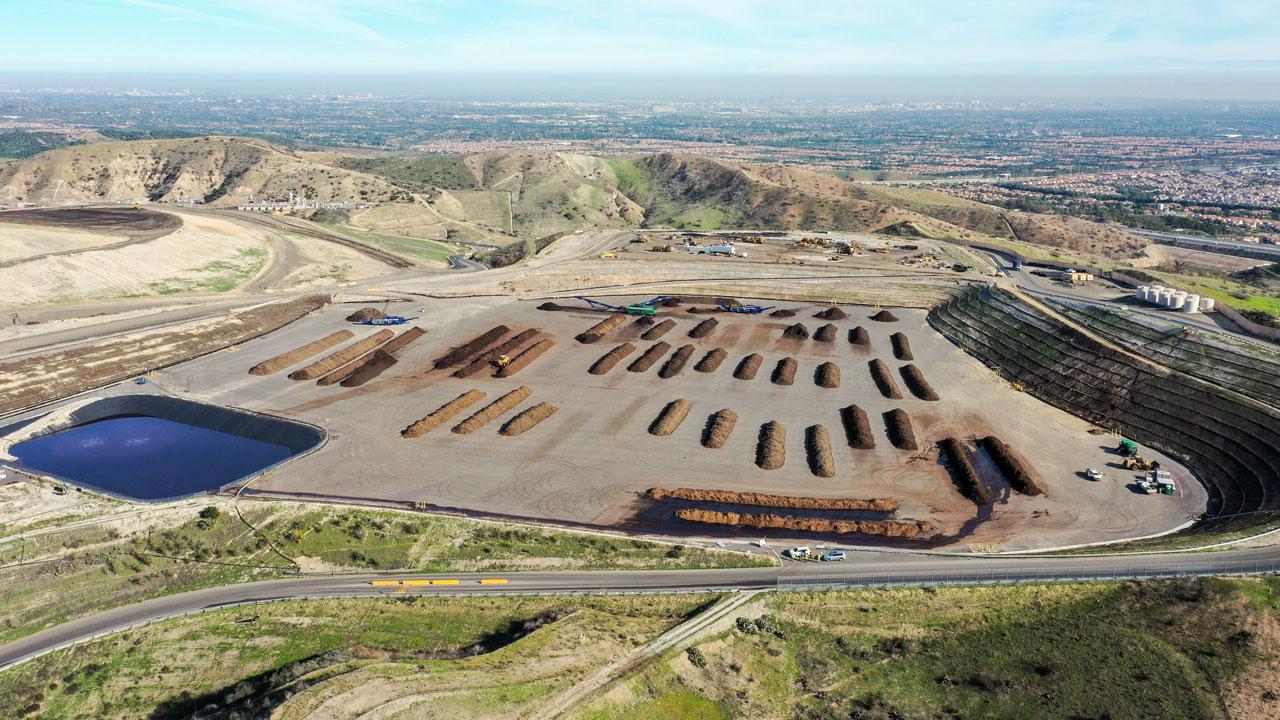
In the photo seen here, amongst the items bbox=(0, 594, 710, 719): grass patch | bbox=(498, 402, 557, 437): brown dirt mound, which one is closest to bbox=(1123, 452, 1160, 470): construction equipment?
bbox=(0, 594, 710, 719): grass patch

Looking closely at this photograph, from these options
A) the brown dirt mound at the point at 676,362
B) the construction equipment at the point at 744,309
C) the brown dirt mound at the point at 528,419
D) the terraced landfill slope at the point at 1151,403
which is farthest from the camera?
the construction equipment at the point at 744,309

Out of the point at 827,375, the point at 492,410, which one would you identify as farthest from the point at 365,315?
the point at 827,375

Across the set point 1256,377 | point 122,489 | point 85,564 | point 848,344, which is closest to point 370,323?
point 122,489

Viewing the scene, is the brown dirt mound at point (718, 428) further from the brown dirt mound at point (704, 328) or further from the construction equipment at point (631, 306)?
the construction equipment at point (631, 306)

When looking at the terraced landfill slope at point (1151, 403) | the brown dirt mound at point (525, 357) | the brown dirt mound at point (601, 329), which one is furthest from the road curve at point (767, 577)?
the brown dirt mound at point (601, 329)

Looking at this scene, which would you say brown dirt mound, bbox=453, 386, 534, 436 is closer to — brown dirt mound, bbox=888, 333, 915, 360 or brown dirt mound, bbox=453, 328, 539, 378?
brown dirt mound, bbox=453, 328, 539, 378

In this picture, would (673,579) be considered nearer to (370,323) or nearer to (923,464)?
(923,464)
